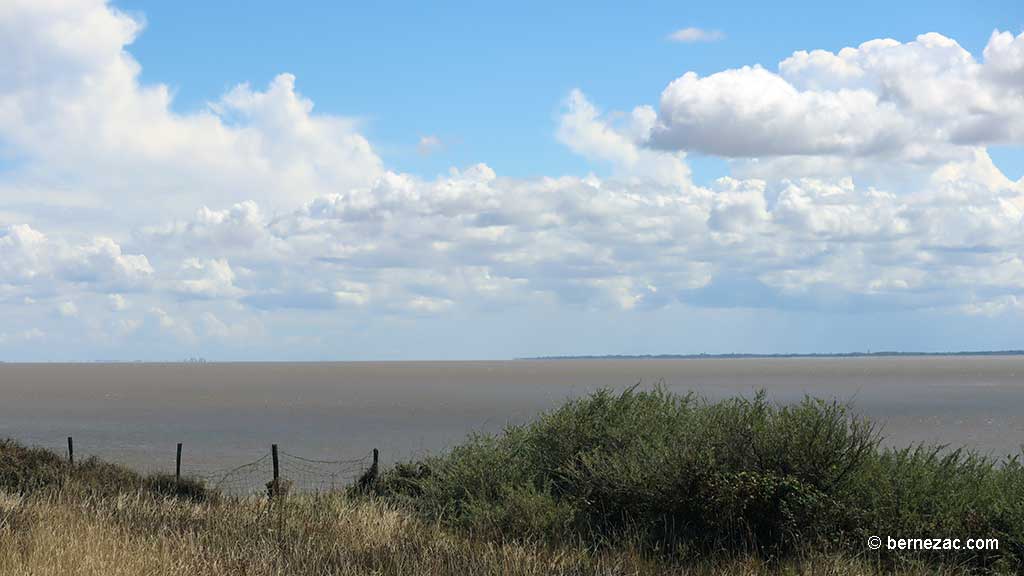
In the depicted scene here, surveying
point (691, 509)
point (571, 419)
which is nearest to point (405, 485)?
point (571, 419)

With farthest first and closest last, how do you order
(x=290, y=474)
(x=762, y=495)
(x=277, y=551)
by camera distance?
1. (x=290, y=474)
2. (x=762, y=495)
3. (x=277, y=551)

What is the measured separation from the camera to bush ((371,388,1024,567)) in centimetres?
1190

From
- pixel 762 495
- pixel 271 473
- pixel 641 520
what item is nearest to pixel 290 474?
pixel 271 473

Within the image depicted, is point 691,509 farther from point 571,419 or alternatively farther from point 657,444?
point 571,419

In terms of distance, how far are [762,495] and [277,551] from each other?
19.4ft

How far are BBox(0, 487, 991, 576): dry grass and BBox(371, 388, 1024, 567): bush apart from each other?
3.59ft

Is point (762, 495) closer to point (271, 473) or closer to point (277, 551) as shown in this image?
point (277, 551)

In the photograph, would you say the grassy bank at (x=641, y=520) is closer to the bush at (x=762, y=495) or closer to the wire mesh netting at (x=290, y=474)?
the bush at (x=762, y=495)

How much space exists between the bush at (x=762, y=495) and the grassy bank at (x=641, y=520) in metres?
0.03

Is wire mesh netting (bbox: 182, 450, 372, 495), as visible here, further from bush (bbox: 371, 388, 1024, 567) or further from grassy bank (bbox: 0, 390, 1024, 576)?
bush (bbox: 371, 388, 1024, 567)

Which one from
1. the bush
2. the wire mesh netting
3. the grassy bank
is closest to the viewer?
the grassy bank

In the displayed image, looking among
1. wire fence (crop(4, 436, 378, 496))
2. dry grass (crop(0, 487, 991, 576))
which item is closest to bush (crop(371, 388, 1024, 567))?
dry grass (crop(0, 487, 991, 576))

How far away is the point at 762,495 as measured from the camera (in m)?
12.0

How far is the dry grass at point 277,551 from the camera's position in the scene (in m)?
9.17
